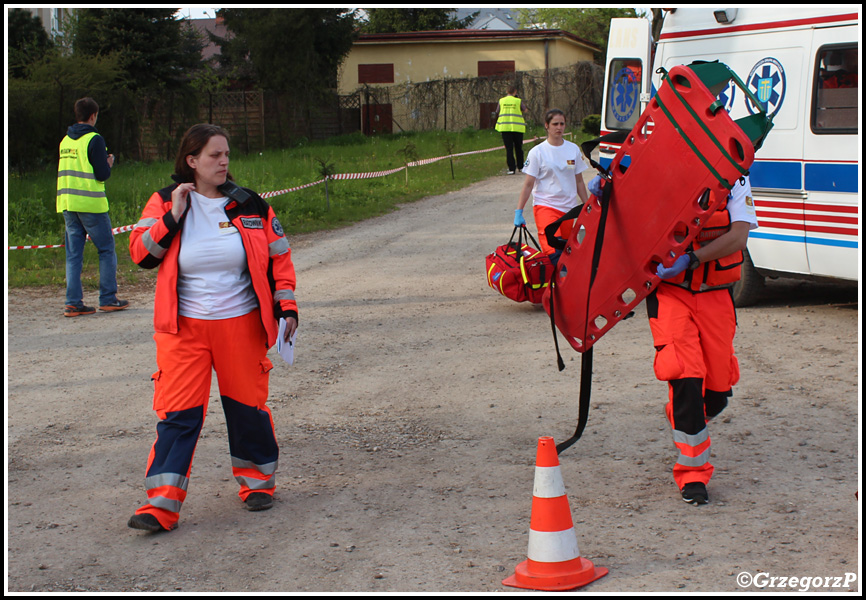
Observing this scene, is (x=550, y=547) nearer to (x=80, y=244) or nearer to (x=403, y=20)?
(x=80, y=244)

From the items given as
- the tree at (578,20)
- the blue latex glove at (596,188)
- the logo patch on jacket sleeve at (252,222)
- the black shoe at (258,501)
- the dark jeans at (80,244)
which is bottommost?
the black shoe at (258,501)

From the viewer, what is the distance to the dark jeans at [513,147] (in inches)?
796

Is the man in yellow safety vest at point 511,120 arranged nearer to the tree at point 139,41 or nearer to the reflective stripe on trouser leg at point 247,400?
the tree at point 139,41

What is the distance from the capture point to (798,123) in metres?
7.84

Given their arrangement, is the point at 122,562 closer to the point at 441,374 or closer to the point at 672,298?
the point at 672,298

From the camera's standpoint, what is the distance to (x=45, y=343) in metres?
8.12

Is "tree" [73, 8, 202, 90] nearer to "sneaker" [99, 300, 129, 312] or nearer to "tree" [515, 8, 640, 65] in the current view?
"sneaker" [99, 300, 129, 312]

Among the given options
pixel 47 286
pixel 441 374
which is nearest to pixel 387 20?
pixel 47 286

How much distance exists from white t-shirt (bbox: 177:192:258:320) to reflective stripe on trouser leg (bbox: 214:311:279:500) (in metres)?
0.11

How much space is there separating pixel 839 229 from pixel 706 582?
16.3 feet

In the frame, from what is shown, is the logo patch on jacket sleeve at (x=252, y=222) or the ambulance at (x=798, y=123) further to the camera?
the ambulance at (x=798, y=123)

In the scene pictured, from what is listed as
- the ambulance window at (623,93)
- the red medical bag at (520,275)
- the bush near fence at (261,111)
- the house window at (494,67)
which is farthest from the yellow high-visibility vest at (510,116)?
the house window at (494,67)

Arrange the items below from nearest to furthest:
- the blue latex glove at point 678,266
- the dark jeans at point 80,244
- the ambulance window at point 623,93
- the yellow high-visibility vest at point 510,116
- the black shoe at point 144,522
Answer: the black shoe at point 144,522
the blue latex glove at point 678,266
the dark jeans at point 80,244
the ambulance window at point 623,93
the yellow high-visibility vest at point 510,116

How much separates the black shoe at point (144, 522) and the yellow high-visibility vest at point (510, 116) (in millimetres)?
15988
